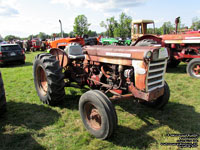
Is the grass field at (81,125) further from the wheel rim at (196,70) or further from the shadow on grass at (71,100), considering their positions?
the wheel rim at (196,70)

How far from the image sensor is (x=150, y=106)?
403cm

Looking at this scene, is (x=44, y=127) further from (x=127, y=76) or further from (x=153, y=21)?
(x=153, y=21)

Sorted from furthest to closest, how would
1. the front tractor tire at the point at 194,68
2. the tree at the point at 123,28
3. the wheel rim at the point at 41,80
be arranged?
1. the tree at the point at 123,28
2. the front tractor tire at the point at 194,68
3. the wheel rim at the point at 41,80

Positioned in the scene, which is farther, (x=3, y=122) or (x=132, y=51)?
(x=3, y=122)

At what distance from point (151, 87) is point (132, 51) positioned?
0.74m

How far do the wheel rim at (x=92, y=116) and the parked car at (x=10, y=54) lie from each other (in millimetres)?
9122

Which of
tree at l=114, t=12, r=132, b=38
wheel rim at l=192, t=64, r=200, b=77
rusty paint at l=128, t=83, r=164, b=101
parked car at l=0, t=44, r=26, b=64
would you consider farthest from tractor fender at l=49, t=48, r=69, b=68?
tree at l=114, t=12, r=132, b=38

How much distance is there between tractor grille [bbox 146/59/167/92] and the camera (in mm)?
2950

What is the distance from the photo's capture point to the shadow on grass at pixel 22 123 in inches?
113

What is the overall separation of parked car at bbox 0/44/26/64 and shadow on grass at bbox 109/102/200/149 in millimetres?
8863

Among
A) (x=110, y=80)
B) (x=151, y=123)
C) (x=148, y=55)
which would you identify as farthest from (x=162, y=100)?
(x=148, y=55)

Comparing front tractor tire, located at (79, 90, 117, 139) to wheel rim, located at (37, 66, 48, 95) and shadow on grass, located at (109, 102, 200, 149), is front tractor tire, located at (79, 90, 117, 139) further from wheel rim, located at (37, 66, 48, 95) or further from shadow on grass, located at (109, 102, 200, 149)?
wheel rim, located at (37, 66, 48, 95)

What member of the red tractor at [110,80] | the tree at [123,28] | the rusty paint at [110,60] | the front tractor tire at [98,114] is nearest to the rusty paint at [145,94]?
the red tractor at [110,80]

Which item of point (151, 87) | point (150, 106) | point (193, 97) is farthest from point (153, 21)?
point (151, 87)
